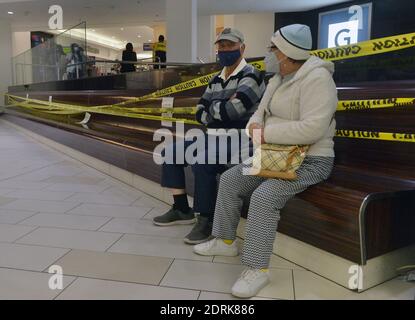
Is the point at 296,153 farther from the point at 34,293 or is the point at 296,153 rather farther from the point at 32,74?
the point at 32,74

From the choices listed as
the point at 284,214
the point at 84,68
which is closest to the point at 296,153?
the point at 284,214

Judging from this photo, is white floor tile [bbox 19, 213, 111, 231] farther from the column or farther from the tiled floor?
the column

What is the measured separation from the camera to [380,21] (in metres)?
10.7

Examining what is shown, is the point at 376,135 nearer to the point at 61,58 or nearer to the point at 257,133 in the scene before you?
the point at 257,133

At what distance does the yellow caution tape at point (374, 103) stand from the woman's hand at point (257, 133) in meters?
0.54

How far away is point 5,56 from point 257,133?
1600cm

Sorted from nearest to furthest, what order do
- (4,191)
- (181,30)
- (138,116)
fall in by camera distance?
(4,191), (138,116), (181,30)

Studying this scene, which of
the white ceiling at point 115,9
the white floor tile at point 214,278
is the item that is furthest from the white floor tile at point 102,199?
the white ceiling at point 115,9

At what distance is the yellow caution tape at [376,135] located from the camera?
1.94 meters

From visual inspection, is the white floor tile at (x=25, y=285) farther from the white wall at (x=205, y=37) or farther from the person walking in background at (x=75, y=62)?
the white wall at (x=205, y=37)

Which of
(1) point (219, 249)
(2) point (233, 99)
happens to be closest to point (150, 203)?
(1) point (219, 249)

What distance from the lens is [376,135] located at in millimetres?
2066

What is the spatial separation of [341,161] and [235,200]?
662 mm

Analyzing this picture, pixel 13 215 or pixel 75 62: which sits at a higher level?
pixel 75 62
